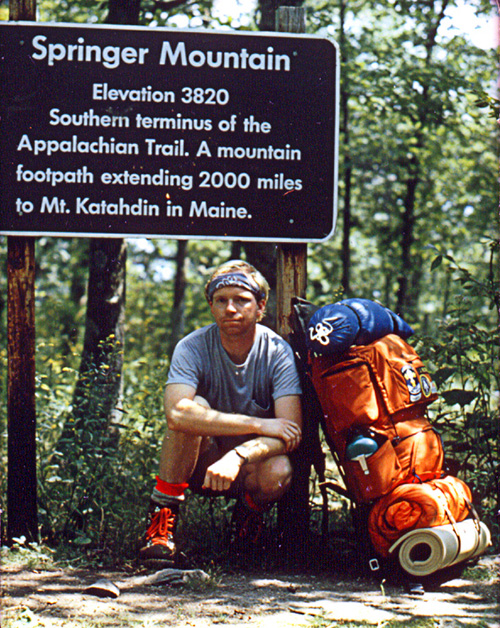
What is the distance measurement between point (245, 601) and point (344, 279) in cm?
713

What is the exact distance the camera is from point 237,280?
3971mm

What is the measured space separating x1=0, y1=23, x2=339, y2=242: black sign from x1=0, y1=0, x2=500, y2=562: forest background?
83cm

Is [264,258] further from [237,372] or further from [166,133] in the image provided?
[237,372]

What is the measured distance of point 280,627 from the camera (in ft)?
10.0

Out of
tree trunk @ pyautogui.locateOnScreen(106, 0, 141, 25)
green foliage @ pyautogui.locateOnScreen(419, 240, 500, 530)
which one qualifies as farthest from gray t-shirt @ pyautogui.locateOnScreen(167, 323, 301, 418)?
tree trunk @ pyautogui.locateOnScreen(106, 0, 141, 25)

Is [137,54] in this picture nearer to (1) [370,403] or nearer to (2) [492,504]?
(1) [370,403]

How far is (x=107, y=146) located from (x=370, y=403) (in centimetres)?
220

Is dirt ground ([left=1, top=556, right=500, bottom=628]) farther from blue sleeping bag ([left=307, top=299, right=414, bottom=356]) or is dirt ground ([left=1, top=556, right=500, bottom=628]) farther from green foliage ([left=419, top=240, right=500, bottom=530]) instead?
blue sleeping bag ([left=307, top=299, right=414, bottom=356])

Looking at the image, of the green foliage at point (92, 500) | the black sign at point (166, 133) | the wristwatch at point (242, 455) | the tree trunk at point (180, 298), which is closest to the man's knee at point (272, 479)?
the wristwatch at point (242, 455)

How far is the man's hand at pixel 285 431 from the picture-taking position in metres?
3.78

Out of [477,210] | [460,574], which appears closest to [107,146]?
[460,574]

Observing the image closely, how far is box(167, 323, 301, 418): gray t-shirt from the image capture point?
402cm

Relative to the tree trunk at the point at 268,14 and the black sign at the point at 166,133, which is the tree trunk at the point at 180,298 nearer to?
the tree trunk at the point at 268,14

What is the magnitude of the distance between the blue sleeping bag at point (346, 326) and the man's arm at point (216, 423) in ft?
1.56
